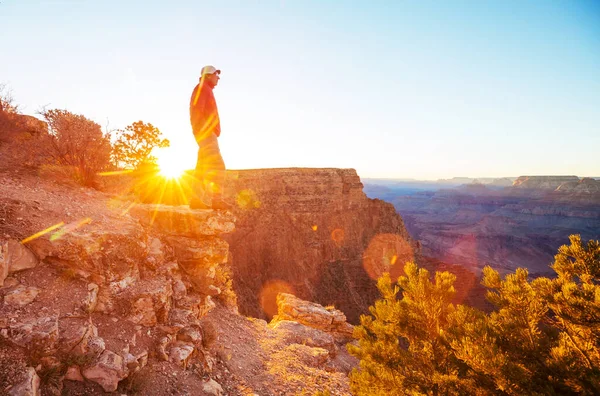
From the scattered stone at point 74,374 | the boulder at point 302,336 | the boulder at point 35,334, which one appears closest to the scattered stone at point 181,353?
the scattered stone at point 74,374

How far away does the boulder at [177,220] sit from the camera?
8.70m

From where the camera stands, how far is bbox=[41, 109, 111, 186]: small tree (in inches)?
364

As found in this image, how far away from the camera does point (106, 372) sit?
4.65m

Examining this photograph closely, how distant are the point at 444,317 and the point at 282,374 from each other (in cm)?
559

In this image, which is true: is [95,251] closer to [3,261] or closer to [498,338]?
[3,261]

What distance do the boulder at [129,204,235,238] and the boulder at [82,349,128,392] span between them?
4.29 meters

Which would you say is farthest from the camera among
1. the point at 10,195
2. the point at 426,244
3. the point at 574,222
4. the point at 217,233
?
the point at 574,222

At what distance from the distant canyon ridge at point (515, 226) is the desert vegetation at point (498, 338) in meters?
82.8

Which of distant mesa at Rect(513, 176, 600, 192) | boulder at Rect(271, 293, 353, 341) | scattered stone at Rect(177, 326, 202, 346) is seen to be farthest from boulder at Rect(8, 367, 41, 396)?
distant mesa at Rect(513, 176, 600, 192)

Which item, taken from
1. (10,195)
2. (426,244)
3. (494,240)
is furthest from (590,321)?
(494,240)

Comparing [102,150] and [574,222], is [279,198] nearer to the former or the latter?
[102,150]

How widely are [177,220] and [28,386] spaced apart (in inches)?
214

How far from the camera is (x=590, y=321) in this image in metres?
3.27

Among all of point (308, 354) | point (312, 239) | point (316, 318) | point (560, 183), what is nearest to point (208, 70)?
point (308, 354)
